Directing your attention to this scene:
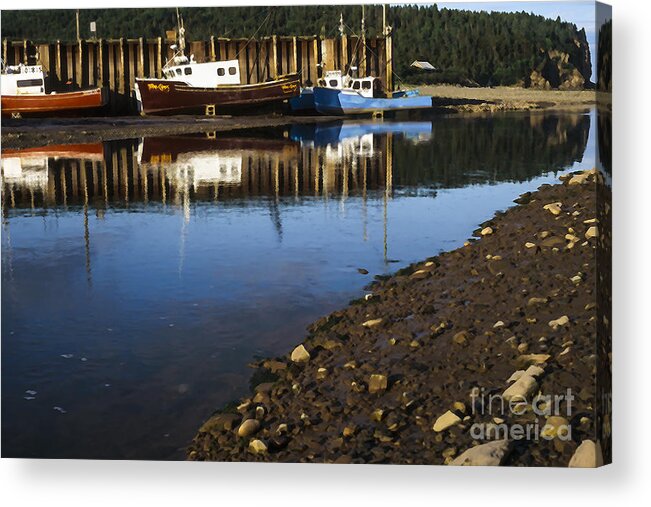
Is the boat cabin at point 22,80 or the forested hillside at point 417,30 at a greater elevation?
the forested hillside at point 417,30

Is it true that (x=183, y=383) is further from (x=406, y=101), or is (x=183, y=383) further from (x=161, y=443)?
(x=406, y=101)

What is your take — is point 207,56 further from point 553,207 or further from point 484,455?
point 484,455

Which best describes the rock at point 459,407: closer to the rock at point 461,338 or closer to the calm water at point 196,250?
the rock at point 461,338

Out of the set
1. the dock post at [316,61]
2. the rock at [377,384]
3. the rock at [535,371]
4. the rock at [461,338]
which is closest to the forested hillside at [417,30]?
the dock post at [316,61]

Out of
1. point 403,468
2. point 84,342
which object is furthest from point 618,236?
point 84,342

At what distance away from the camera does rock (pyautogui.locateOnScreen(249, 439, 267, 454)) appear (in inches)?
345

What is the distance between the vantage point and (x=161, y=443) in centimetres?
902

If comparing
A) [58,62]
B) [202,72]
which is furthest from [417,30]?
[58,62]

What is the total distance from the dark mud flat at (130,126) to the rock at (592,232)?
3242mm

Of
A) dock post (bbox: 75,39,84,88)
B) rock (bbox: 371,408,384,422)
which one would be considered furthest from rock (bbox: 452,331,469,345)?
dock post (bbox: 75,39,84,88)

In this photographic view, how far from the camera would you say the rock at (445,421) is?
28.2ft

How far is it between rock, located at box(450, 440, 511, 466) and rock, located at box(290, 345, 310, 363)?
1566mm

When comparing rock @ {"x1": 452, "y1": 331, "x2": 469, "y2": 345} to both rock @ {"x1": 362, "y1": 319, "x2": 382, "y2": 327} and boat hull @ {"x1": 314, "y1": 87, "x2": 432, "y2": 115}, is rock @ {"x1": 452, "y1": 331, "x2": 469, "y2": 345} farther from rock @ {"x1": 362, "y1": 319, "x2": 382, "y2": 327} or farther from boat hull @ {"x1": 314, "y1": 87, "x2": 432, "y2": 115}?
boat hull @ {"x1": 314, "y1": 87, "x2": 432, "y2": 115}

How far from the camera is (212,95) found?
38.1ft
